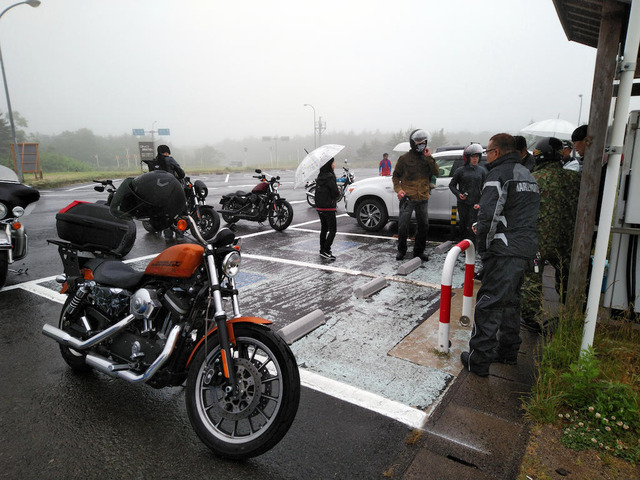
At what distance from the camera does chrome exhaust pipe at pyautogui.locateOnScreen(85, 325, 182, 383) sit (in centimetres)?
260

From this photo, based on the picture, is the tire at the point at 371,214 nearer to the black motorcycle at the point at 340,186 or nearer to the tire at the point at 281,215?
the tire at the point at 281,215

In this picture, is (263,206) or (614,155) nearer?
(614,155)

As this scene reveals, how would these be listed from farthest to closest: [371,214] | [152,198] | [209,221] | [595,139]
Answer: [371,214] → [209,221] → [595,139] → [152,198]

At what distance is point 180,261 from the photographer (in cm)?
270

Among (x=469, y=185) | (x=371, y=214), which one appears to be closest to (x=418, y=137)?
(x=469, y=185)

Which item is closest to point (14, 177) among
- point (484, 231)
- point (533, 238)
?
point (484, 231)

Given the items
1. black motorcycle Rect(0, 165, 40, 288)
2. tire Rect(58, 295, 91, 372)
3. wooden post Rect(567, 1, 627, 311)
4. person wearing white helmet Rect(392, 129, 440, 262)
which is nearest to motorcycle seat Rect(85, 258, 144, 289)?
tire Rect(58, 295, 91, 372)

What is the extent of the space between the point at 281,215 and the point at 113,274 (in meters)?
6.90

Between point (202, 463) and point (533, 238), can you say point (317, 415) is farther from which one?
point (533, 238)

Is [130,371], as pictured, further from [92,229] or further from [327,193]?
[327,193]

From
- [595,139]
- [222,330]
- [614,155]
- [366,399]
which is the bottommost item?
[366,399]

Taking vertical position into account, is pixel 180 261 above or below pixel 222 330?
above

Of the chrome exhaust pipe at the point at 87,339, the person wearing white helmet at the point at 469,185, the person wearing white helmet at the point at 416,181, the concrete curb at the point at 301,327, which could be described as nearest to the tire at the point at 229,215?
the person wearing white helmet at the point at 416,181

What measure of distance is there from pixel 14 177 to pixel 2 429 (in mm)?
4529
